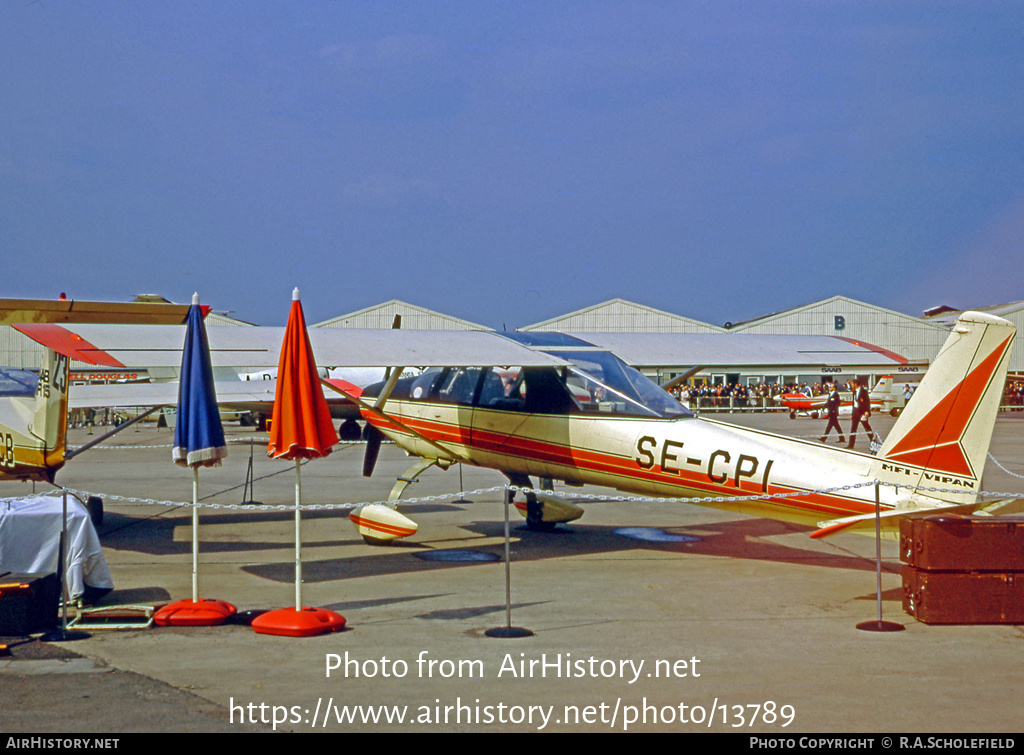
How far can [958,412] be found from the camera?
7906 mm

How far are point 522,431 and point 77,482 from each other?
11724 millimetres

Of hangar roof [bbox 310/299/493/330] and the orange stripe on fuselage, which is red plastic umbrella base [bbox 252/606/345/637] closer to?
the orange stripe on fuselage

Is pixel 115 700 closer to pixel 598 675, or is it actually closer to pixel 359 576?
pixel 598 675

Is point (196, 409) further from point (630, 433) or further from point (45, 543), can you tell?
point (630, 433)

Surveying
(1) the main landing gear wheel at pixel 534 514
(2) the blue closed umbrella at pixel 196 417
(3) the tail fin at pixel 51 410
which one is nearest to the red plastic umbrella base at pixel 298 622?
(2) the blue closed umbrella at pixel 196 417

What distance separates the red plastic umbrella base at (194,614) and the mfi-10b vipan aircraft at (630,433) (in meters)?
2.42

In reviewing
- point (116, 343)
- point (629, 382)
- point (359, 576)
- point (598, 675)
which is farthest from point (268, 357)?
point (598, 675)

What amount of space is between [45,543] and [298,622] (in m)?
2.71

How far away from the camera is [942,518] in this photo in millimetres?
7145

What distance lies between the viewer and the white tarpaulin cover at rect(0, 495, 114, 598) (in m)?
7.88

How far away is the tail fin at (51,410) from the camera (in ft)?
34.6

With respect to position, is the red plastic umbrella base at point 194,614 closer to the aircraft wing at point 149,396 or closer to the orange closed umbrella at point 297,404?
the orange closed umbrella at point 297,404

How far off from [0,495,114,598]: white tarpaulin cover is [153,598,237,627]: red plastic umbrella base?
92 centimetres

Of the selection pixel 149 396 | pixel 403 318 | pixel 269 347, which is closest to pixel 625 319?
pixel 403 318
